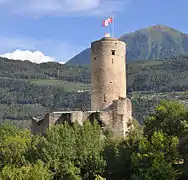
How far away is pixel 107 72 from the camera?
1757 inches

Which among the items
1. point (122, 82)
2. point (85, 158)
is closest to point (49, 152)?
point (85, 158)

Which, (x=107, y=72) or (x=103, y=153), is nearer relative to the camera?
(x=103, y=153)

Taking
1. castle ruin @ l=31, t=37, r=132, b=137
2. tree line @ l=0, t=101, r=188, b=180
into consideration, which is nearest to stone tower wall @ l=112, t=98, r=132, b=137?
castle ruin @ l=31, t=37, r=132, b=137

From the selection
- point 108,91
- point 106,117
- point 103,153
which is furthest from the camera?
point 108,91

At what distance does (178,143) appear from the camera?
113 feet

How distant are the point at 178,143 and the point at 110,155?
5901 millimetres

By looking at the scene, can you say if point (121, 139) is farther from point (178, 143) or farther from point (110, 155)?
point (178, 143)

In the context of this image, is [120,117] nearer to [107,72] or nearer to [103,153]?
[107,72]

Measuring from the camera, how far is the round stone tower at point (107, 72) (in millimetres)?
44625

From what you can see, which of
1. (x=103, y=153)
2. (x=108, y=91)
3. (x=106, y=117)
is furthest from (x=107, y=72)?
(x=103, y=153)

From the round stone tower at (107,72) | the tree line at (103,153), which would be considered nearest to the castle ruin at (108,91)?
the round stone tower at (107,72)

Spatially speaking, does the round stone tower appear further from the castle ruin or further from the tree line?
the tree line

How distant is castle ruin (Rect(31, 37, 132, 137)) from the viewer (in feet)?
138

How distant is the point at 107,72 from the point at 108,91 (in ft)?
6.07
